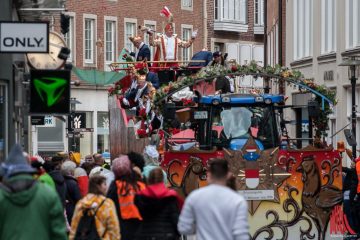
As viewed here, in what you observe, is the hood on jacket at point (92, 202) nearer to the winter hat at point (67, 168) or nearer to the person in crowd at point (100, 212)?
the person in crowd at point (100, 212)

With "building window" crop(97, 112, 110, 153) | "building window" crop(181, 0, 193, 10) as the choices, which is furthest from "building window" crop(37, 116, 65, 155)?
"building window" crop(181, 0, 193, 10)

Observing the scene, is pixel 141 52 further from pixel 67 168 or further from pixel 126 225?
pixel 126 225

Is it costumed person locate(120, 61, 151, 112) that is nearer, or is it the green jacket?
the green jacket

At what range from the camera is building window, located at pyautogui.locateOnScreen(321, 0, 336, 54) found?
41500mm

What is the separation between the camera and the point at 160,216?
1655 centimetres

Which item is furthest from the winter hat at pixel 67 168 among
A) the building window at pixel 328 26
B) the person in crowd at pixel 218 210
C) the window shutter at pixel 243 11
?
the window shutter at pixel 243 11

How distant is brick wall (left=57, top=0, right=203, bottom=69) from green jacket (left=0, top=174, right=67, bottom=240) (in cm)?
4417

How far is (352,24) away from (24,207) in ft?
85.1

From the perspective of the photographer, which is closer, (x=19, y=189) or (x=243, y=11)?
(x=19, y=189)

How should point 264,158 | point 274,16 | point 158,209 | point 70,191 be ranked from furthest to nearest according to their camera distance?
point 274,16, point 264,158, point 70,191, point 158,209

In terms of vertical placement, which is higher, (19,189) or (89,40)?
(89,40)

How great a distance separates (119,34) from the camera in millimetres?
61656

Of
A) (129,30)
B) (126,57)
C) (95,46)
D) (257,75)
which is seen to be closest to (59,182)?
(257,75)

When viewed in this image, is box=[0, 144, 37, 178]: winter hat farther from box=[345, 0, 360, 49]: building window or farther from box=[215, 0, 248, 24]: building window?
box=[215, 0, 248, 24]: building window
